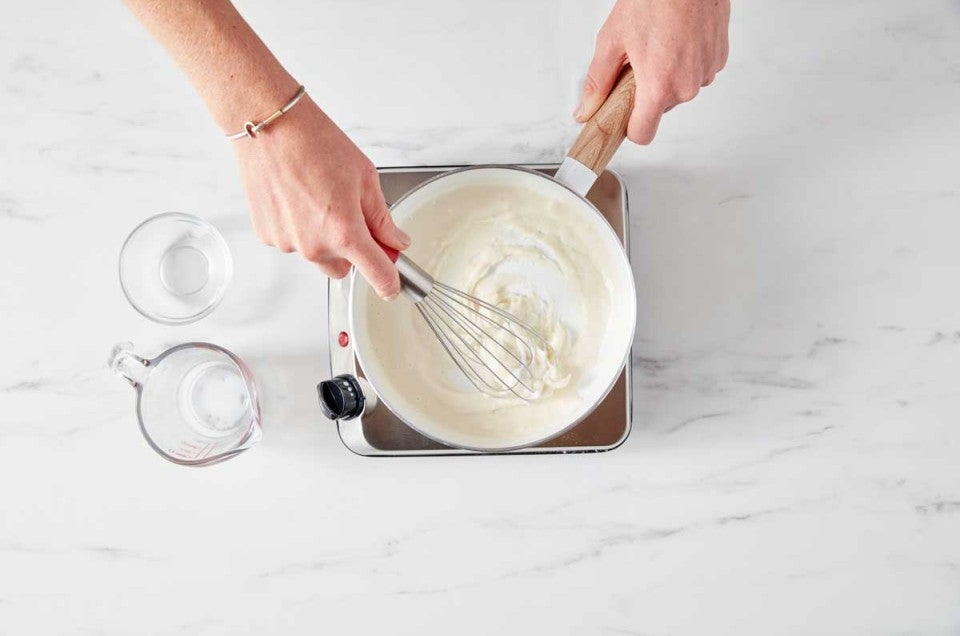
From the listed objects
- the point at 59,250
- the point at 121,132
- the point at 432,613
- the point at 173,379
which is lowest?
the point at 432,613

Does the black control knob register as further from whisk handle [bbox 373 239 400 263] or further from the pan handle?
the pan handle

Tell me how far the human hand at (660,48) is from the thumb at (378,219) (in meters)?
0.24

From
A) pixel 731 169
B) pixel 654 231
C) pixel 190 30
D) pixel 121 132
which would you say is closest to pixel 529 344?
pixel 654 231

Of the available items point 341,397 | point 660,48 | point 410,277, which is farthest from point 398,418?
point 660,48

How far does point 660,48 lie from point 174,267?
58cm

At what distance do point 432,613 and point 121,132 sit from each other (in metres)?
0.65

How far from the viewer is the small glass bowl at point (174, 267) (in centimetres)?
88

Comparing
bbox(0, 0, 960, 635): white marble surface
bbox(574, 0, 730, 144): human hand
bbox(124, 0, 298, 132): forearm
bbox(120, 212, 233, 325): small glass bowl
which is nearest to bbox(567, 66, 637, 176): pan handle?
bbox(574, 0, 730, 144): human hand

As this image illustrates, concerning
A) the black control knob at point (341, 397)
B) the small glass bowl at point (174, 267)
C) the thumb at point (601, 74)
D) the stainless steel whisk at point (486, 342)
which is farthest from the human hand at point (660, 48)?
the small glass bowl at point (174, 267)

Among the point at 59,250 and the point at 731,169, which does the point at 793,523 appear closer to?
the point at 731,169

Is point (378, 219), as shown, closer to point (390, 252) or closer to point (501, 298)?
point (390, 252)

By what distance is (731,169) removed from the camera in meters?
0.87

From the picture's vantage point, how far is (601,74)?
0.73 m

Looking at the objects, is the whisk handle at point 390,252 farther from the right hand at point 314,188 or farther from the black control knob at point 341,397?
the black control knob at point 341,397
